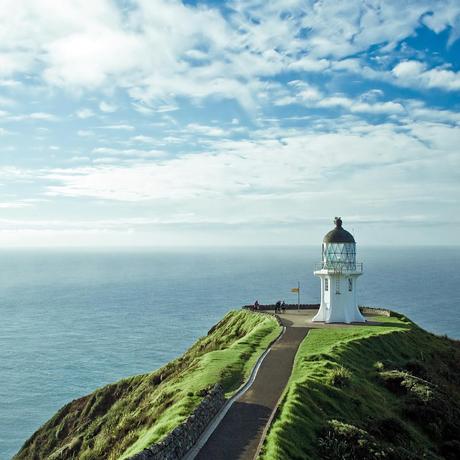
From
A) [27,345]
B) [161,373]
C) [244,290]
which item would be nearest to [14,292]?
[244,290]

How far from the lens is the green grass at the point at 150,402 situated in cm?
2500

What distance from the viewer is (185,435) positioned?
1923 cm

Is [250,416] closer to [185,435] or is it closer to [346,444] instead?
[346,444]

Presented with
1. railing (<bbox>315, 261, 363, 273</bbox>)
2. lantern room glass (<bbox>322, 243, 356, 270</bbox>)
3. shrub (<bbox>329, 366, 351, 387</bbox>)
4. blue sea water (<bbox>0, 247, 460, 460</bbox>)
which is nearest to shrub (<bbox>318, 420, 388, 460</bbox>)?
shrub (<bbox>329, 366, 351, 387</bbox>)

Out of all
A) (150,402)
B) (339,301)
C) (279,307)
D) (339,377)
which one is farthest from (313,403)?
(279,307)

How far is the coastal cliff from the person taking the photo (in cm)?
2134

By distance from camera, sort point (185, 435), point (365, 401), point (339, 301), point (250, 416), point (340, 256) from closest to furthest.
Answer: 1. point (185, 435)
2. point (250, 416)
3. point (365, 401)
4. point (339, 301)
5. point (340, 256)

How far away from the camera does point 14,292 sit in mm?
180500

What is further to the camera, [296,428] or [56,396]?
[56,396]

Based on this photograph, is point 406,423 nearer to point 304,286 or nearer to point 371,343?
point 371,343

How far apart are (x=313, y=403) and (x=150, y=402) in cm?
1089

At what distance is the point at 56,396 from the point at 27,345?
30.6 metres

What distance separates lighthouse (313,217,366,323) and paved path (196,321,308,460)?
1843 cm

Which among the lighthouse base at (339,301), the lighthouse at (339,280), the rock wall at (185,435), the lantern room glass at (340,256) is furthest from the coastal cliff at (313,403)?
the lantern room glass at (340,256)
